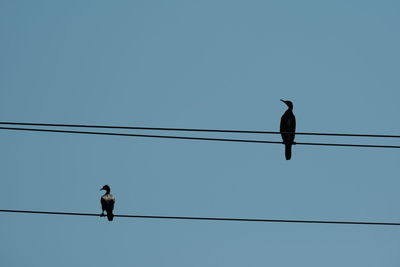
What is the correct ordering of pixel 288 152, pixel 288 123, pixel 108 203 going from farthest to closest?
1. pixel 108 203
2. pixel 288 123
3. pixel 288 152

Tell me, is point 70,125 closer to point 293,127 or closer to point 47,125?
point 47,125

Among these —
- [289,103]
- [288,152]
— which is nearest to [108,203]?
[288,152]

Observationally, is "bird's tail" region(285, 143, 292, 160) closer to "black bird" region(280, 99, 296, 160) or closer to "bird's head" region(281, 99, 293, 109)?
"black bird" region(280, 99, 296, 160)

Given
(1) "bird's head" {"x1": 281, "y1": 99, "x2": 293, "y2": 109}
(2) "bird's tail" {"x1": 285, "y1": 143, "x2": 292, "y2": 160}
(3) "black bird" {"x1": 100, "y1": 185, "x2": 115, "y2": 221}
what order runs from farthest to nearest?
(3) "black bird" {"x1": 100, "y1": 185, "x2": 115, "y2": 221}
(1) "bird's head" {"x1": 281, "y1": 99, "x2": 293, "y2": 109}
(2) "bird's tail" {"x1": 285, "y1": 143, "x2": 292, "y2": 160}

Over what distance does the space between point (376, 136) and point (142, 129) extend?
131 inches

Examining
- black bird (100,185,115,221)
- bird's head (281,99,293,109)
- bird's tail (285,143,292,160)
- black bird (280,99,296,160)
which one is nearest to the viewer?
bird's tail (285,143,292,160)

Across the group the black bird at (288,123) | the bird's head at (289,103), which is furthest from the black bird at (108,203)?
the bird's head at (289,103)

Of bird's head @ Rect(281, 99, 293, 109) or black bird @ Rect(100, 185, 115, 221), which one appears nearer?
bird's head @ Rect(281, 99, 293, 109)

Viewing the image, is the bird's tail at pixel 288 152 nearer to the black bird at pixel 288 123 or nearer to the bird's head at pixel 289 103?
the black bird at pixel 288 123

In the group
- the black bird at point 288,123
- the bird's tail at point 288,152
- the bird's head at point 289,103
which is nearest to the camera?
the bird's tail at point 288,152

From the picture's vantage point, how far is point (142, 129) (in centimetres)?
1459

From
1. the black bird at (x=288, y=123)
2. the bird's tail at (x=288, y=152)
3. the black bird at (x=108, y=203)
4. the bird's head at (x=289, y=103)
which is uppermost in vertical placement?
the bird's head at (x=289, y=103)

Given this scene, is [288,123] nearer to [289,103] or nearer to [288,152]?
[289,103]

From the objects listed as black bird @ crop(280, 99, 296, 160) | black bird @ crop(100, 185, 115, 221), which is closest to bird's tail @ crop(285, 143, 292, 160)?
black bird @ crop(280, 99, 296, 160)
